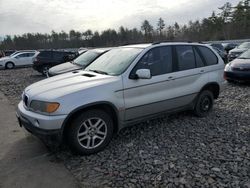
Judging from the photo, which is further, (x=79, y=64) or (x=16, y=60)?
(x=16, y=60)

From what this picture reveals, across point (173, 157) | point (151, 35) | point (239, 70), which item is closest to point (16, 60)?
point (239, 70)

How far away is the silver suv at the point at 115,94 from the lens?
379 cm

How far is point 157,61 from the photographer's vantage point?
15.9 ft

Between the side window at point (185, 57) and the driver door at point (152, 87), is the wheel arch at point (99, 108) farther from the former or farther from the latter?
the side window at point (185, 57)

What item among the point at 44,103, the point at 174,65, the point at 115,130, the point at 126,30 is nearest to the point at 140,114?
the point at 115,130

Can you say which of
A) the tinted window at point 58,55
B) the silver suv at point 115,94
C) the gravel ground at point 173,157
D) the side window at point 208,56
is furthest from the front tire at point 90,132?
the tinted window at point 58,55

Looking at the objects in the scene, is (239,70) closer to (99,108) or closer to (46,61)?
(99,108)

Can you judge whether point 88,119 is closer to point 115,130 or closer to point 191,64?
point 115,130

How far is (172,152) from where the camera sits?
13.5ft

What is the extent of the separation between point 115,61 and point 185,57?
1544 millimetres

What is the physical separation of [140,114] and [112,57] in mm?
1343

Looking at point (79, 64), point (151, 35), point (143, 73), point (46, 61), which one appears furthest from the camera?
point (151, 35)

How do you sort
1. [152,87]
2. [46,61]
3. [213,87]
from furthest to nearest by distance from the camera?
[46,61]
[213,87]
[152,87]

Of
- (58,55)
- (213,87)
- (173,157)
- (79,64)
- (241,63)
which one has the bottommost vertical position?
(173,157)
